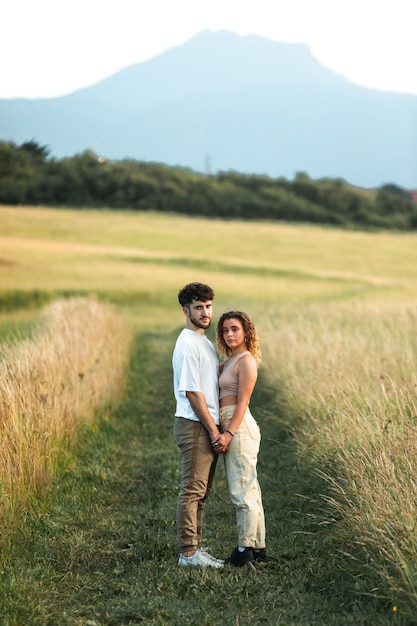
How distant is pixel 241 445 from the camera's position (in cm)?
591

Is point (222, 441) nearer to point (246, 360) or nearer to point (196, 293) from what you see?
point (246, 360)

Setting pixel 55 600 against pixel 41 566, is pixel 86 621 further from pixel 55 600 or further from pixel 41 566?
pixel 41 566

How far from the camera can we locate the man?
5.86m

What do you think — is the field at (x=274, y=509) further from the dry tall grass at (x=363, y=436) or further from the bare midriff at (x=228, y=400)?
the bare midriff at (x=228, y=400)

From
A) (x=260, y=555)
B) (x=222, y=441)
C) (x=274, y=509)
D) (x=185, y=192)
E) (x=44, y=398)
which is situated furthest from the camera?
(x=185, y=192)

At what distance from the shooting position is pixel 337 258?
4800 centimetres

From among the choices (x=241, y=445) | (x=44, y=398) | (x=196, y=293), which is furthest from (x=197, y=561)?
(x=44, y=398)

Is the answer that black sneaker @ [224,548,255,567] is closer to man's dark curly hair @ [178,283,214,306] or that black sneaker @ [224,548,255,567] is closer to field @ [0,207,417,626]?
field @ [0,207,417,626]

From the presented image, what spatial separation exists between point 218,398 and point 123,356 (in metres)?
9.05

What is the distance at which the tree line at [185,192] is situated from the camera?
49375 millimetres

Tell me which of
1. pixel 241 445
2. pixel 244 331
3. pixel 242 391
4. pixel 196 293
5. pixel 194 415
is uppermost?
pixel 196 293

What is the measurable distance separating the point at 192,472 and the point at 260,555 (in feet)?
2.31

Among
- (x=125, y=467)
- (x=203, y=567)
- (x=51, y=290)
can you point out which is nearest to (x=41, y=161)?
(x=51, y=290)

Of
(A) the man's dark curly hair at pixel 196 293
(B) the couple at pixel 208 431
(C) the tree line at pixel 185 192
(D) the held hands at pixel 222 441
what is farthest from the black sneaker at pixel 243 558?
(C) the tree line at pixel 185 192
